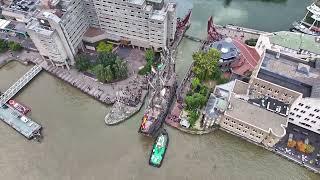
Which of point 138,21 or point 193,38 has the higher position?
point 138,21

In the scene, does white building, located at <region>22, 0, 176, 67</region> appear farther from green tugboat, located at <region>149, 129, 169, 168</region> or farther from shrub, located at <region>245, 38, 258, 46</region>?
green tugboat, located at <region>149, 129, 169, 168</region>

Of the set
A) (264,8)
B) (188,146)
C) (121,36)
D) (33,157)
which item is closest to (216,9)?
(264,8)

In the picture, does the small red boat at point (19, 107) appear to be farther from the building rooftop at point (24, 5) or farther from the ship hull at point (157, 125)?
the building rooftop at point (24, 5)

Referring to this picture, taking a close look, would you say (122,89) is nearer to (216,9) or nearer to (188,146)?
(188,146)

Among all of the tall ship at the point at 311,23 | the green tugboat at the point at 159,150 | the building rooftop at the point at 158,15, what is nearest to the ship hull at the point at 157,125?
the green tugboat at the point at 159,150

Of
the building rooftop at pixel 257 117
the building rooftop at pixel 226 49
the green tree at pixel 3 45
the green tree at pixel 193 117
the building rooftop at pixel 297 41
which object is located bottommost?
the green tree at pixel 3 45

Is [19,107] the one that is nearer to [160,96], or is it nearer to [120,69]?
[120,69]

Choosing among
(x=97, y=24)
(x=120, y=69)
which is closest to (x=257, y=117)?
(x=120, y=69)
